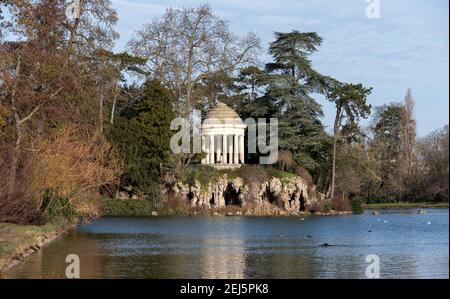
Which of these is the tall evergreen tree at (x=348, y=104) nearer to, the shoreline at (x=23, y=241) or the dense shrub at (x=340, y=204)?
the dense shrub at (x=340, y=204)

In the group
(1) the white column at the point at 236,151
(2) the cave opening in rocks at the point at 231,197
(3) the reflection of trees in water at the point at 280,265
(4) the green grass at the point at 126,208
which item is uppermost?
(1) the white column at the point at 236,151

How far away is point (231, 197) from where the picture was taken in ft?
168

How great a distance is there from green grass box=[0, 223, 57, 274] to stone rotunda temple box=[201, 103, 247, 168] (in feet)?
90.1

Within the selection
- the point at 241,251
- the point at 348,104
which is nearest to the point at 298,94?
the point at 348,104

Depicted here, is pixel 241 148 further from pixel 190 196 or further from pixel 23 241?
pixel 23 241

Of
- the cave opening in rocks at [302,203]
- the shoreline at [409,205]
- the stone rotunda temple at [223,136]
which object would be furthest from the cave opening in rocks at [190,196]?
the shoreline at [409,205]

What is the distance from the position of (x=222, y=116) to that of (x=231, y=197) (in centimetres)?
662

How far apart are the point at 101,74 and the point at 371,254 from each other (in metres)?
16.2

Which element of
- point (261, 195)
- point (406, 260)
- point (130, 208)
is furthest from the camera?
point (261, 195)

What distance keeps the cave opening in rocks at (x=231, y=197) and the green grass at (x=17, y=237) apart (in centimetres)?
2308

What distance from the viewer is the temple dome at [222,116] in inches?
2153

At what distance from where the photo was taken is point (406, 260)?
21078mm

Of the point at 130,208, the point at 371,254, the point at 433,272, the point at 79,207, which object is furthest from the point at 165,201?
the point at 433,272
